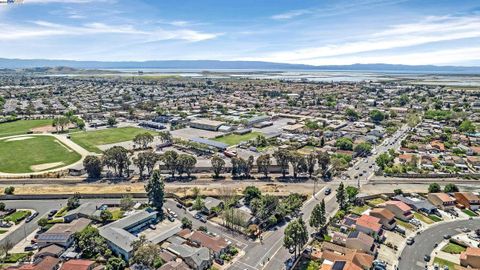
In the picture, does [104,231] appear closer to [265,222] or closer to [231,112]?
[265,222]

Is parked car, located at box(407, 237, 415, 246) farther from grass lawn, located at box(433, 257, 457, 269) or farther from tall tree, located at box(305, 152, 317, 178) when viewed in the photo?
tall tree, located at box(305, 152, 317, 178)

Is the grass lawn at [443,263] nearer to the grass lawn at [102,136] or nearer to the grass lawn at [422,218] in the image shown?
the grass lawn at [422,218]

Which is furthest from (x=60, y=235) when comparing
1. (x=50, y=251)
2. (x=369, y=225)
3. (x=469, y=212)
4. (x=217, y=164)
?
(x=469, y=212)

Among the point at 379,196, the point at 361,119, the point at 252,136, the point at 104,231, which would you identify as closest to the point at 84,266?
the point at 104,231

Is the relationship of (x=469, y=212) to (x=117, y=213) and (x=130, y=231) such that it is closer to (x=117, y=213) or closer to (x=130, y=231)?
(x=130, y=231)

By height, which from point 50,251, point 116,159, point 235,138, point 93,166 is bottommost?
point 50,251

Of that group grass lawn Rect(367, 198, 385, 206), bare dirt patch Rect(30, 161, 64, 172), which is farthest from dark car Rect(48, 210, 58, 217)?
grass lawn Rect(367, 198, 385, 206)

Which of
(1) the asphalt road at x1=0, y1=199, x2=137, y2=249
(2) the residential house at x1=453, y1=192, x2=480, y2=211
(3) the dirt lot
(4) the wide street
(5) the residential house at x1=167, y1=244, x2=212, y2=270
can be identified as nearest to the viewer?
(5) the residential house at x1=167, y1=244, x2=212, y2=270
